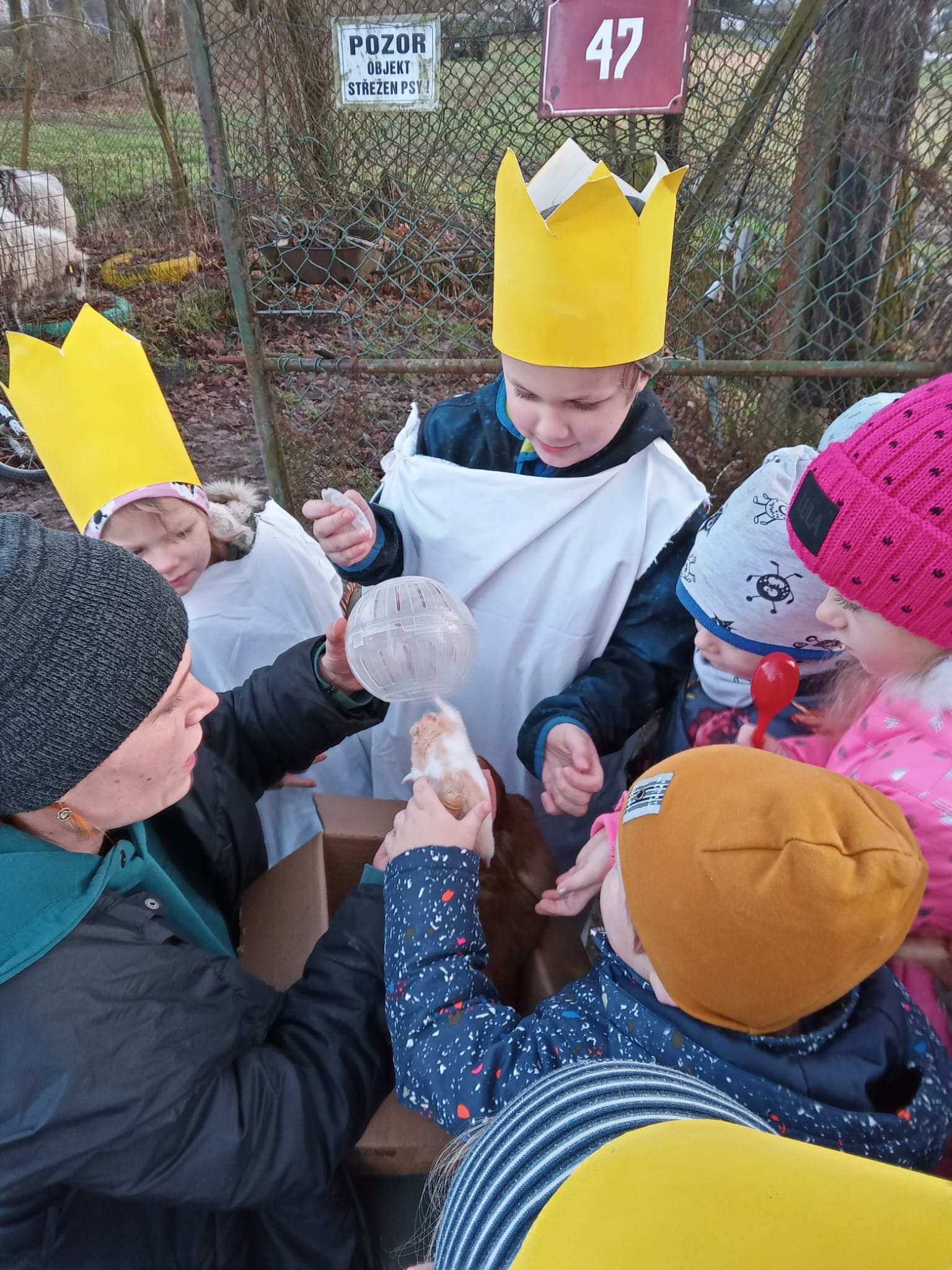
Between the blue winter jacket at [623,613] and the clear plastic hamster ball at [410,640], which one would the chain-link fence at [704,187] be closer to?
the blue winter jacket at [623,613]

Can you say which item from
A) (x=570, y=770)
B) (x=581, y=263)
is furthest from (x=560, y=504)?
(x=570, y=770)

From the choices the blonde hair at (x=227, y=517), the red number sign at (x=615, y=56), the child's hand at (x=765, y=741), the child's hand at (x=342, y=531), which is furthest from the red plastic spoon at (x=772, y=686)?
the red number sign at (x=615, y=56)

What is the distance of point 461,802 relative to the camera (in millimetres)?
1192

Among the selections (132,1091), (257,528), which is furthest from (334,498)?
(132,1091)

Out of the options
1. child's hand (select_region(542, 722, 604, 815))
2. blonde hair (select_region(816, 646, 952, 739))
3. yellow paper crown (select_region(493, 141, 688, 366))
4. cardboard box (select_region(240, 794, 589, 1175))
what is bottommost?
cardboard box (select_region(240, 794, 589, 1175))

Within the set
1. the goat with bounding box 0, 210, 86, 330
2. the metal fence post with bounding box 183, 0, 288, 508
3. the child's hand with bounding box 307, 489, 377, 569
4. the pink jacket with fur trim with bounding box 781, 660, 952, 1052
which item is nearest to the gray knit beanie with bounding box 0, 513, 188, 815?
the child's hand with bounding box 307, 489, 377, 569

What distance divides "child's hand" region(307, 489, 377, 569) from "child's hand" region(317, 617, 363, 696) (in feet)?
0.50

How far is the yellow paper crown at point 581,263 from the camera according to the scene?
131 centimetres

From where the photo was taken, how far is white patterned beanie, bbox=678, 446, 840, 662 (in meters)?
1.28

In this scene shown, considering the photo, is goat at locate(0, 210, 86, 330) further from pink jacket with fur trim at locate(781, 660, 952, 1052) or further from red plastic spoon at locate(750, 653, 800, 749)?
pink jacket with fur trim at locate(781, 660, 952, 1052)

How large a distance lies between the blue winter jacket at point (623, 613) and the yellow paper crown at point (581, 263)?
23 centimetres

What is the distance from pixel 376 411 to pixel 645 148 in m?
2.28

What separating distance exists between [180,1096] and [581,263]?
4.87 ft

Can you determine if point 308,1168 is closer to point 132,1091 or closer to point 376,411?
point 132,1091
